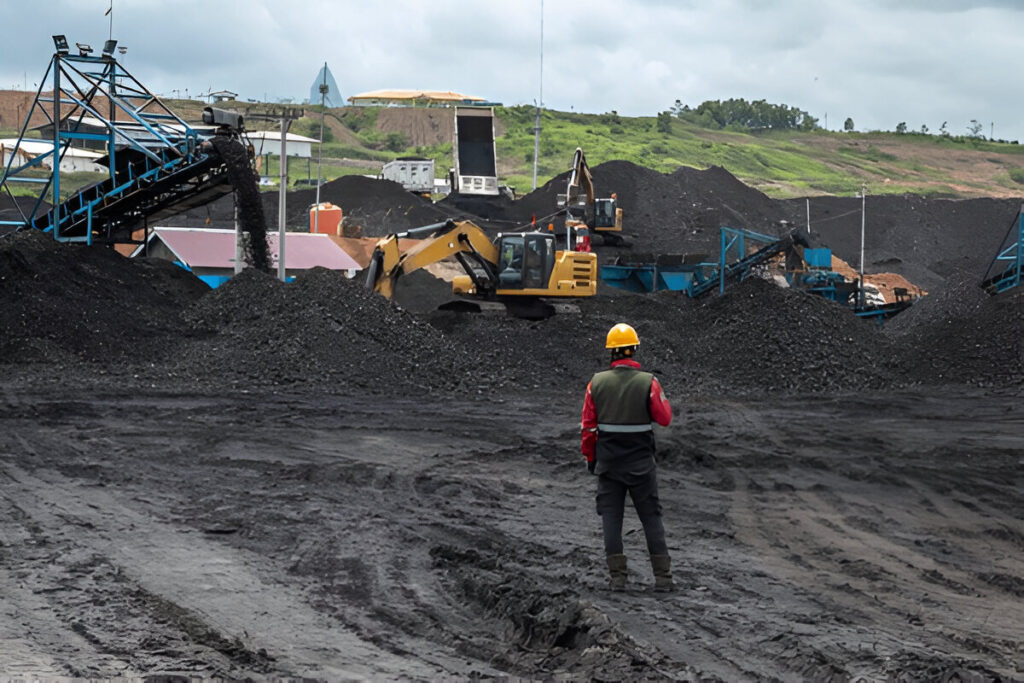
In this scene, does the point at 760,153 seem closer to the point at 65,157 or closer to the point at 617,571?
the point at 65,157

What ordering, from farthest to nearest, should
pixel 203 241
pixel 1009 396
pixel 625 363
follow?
pixel 203 241 < pixel 1009 396 < pixel 625 363

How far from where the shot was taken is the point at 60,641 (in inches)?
271

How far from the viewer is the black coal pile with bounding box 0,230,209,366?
20234mm

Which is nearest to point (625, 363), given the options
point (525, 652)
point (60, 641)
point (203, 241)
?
point (525, 652)

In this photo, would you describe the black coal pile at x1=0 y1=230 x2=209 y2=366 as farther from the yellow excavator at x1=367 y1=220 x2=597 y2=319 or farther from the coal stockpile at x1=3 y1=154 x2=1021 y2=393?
the yellow excavator at x1=367 y1=220 x2=597 y2=319

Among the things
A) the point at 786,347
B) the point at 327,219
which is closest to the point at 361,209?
the point at 327,219

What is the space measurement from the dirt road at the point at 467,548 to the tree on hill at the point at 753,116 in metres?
104

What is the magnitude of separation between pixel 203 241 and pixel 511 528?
26.1m

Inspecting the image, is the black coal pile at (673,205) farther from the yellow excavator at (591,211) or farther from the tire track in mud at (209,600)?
the tire track in mud at (209,600)

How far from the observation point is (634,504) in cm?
853

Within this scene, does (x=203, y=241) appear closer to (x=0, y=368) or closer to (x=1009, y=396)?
(x=0, y=368)

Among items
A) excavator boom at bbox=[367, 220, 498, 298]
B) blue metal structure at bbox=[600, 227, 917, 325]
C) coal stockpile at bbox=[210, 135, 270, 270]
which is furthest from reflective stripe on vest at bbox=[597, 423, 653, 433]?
blue metal structure at bbox=[600, 227, 917, 325]

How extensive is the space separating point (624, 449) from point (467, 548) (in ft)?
6.06

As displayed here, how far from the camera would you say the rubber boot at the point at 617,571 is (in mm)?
8414
